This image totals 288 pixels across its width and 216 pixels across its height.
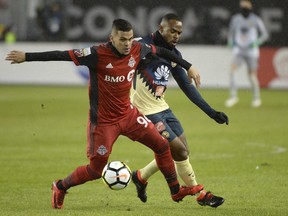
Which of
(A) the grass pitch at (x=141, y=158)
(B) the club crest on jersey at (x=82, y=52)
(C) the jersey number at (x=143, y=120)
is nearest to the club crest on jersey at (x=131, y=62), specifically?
(B) the club crest on jersey at (x=82, y=52)

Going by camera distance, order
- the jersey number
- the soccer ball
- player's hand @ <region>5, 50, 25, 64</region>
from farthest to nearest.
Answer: the jersey number → the soccer ball → player's hand @ <region>5, 50, 25, 64</region>

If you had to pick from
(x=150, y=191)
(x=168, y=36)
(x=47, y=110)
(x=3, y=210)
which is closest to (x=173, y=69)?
(x=168, y=36)

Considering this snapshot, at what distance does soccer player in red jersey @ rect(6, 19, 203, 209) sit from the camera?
842 centimetres

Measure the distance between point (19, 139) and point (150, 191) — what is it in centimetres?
583

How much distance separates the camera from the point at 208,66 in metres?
27.0

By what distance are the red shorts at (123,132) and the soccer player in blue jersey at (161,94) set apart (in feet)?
1.41

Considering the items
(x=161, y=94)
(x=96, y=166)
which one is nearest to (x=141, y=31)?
(x=161, y=94)

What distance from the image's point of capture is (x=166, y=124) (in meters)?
9.30

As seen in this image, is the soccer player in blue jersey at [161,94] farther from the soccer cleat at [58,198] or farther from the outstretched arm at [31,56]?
the outstretched arm at [31,56]

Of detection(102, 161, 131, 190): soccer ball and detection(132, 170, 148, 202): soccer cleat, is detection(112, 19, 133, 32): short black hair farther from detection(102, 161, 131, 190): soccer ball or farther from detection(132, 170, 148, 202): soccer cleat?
detection(132, 170, 148, 202): soccer cleat

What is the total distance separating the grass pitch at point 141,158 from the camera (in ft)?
29.5

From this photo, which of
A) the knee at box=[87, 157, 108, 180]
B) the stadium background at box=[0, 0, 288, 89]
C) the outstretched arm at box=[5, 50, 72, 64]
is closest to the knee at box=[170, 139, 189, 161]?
the knee at box=[87, 157, 108, 180]

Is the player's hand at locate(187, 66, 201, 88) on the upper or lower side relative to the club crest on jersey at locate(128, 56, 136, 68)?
lower

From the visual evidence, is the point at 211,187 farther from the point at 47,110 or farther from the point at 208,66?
the point at 208,66
